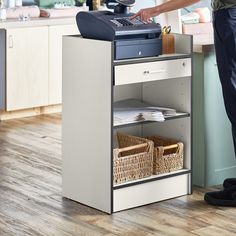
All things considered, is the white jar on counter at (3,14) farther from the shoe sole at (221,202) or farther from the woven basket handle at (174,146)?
the shoe sole at (221,202)

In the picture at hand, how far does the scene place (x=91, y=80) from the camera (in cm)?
423

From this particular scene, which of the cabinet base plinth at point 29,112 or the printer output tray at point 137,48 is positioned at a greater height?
the printer output tray at point 137,48

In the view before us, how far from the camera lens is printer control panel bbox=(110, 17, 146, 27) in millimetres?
4188

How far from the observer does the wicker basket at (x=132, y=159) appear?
4.28 m

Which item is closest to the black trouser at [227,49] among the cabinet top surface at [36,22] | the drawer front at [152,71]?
the drawer front at [152,71]

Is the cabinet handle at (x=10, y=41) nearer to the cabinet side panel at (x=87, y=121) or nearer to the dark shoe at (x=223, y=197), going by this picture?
the cabinet side panel at (x=87, y=121)

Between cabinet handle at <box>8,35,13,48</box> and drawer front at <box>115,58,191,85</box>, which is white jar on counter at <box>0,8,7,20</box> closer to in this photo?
cabinet handle at <box>8,35,13,48</box>

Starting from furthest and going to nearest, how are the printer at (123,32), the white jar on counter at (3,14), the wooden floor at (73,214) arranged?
the white jar on counter at (3,14) → the printer at (123,32) → the wooden floor at (73,214)

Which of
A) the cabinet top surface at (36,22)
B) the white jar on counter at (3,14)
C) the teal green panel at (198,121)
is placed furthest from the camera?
the white jar on counter at (3,14)

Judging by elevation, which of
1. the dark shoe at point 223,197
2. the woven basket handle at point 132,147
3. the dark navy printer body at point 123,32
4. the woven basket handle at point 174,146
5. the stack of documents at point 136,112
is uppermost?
the dark navy printer body at point 123,32

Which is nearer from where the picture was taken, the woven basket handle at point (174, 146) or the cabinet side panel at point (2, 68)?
the woven basket handle at point (174, 146)

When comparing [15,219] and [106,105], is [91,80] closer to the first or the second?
[106,105]

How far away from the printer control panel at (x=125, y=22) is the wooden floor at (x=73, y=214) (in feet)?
3.41

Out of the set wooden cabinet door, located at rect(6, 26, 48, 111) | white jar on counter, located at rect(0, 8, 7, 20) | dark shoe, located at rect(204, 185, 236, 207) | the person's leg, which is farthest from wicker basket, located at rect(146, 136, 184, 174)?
white jar on counter, located at rect(0, 8, 7, 20)
